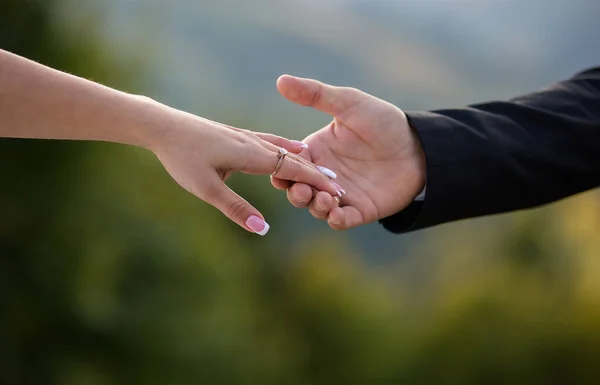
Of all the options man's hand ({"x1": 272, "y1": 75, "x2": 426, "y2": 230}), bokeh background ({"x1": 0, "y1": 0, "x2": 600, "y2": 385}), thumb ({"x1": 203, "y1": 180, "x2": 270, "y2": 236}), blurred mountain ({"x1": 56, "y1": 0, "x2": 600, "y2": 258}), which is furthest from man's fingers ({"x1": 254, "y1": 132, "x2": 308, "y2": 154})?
blurred mountain ({"x1": 56, "y1": 0, "x2": 600, "y2": 258})

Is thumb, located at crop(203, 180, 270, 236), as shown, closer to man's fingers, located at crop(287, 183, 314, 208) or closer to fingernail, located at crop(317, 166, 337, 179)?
man's fingers, located at crop(287, 183, 314, 208)

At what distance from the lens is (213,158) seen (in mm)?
829

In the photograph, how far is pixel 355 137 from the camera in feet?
3.42

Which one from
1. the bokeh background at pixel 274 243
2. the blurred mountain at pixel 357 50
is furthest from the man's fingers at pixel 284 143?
the blurred mountain at pixel 357 50

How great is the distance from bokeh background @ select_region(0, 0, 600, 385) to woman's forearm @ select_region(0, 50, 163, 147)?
972mm

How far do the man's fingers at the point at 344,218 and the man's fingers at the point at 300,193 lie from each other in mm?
55

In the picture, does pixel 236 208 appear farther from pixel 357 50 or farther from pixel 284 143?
pixel 357 50

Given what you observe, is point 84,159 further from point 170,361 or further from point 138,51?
point 170,361

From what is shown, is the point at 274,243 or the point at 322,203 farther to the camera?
the point at 274,243

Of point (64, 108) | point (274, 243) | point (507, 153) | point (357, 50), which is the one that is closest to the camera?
point (64, 108)

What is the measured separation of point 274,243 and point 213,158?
1162 millimetres

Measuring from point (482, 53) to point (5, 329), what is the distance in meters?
1.85

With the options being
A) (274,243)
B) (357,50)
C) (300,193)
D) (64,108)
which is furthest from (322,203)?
(357,50)

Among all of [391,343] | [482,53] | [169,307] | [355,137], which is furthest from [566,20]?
[169,307]
